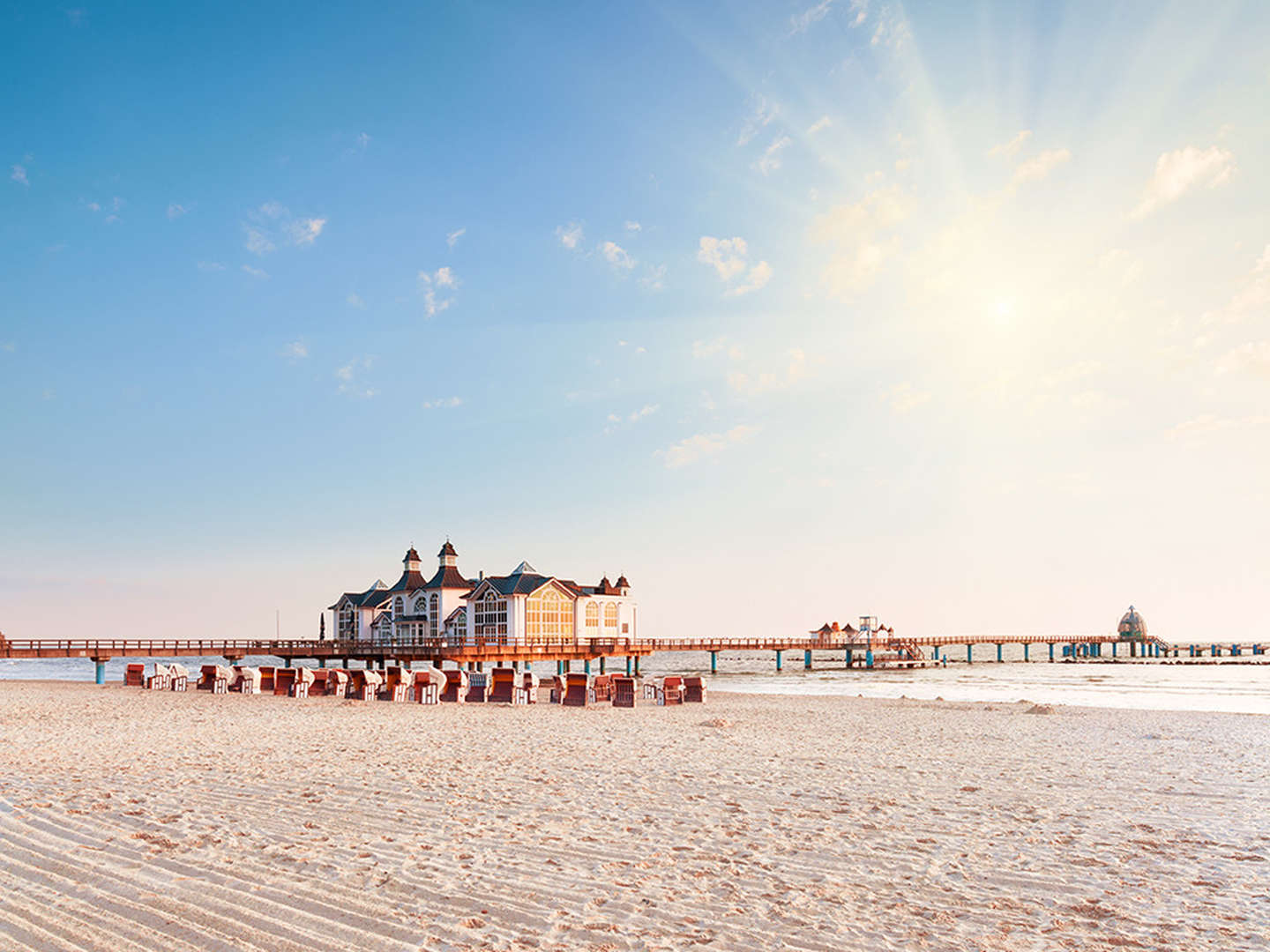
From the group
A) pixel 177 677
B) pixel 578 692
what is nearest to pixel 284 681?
pixel 177 677

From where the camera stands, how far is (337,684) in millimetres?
27312

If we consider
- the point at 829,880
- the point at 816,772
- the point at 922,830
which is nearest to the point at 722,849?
the point at 829,880

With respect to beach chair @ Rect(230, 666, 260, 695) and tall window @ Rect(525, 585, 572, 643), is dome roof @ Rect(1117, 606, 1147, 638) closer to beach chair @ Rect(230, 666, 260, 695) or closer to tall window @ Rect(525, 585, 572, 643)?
tall window @ Rect(525, 585, 572, 643)

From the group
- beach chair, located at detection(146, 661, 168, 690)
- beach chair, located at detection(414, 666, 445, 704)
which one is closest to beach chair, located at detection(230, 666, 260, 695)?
beach chair, located at detection(146, 661, 168, 690)

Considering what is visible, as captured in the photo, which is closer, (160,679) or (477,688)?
(477,688)

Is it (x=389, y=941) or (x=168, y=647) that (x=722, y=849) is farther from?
(x=168, y=647)

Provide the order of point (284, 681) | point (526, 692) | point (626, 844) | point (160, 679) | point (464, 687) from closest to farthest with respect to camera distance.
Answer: point (626, 844) → point (526, 692) → point (464, 687) → point (284, 681) → point (160, 679)

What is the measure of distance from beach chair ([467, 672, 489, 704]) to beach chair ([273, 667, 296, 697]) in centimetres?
717

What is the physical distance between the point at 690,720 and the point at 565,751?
652cm

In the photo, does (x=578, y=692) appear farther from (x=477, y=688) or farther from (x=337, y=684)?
(x=337, y=684)

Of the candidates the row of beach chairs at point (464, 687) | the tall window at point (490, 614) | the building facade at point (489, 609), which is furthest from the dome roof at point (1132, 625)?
the row of beach chairs at point (464, 687)

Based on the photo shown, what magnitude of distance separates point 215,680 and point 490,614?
30.3 meters

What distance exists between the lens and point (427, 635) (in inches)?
2559

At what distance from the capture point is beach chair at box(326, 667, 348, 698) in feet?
89.4
